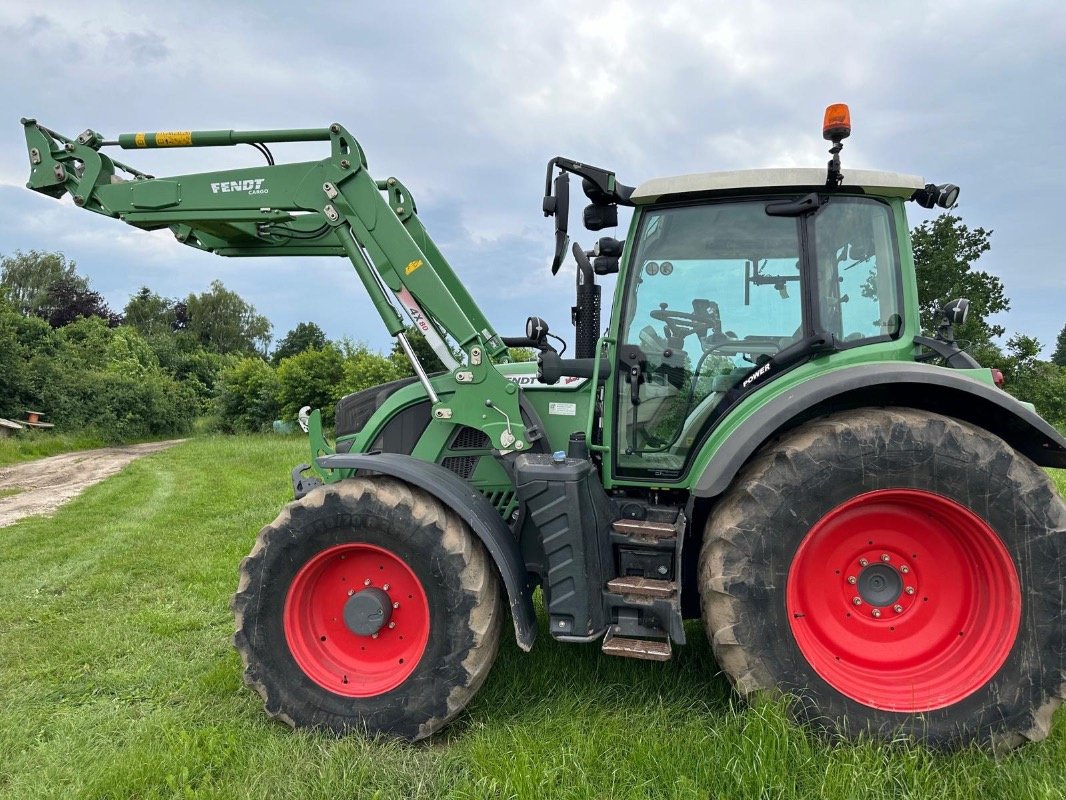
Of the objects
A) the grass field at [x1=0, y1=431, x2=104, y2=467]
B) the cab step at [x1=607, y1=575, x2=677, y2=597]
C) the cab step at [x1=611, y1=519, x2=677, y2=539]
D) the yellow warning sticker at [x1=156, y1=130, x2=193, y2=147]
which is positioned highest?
the yellow warning sticker at [x1=156, y1=130, x2=193, y2=147]

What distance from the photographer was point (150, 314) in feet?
171

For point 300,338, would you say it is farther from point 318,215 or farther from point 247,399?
point 318,215

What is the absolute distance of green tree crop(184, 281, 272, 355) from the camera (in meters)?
54.2

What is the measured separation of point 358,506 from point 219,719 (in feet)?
4.12

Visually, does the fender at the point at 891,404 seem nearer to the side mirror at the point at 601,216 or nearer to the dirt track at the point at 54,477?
the side mirror at the point at 601,216

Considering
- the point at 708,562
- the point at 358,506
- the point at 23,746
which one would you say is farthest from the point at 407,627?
the point at 23,746

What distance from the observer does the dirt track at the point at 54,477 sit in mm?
10250

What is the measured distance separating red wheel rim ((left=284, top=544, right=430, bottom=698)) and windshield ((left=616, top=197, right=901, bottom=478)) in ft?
4.09

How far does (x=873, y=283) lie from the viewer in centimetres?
322

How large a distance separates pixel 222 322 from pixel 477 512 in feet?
190

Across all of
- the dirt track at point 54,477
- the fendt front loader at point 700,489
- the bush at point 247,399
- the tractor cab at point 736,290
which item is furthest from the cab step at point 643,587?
the bush at point 247,399

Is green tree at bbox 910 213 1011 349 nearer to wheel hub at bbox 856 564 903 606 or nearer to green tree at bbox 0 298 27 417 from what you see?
wheel hub at bbox 856 564 903 606

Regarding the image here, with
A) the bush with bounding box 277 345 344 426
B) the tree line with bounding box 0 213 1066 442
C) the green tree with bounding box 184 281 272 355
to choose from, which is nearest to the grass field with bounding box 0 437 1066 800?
the tree line with bounding box 0 213 1066 442

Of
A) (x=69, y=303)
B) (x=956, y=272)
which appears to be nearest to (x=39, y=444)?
(x=956, y=272)
